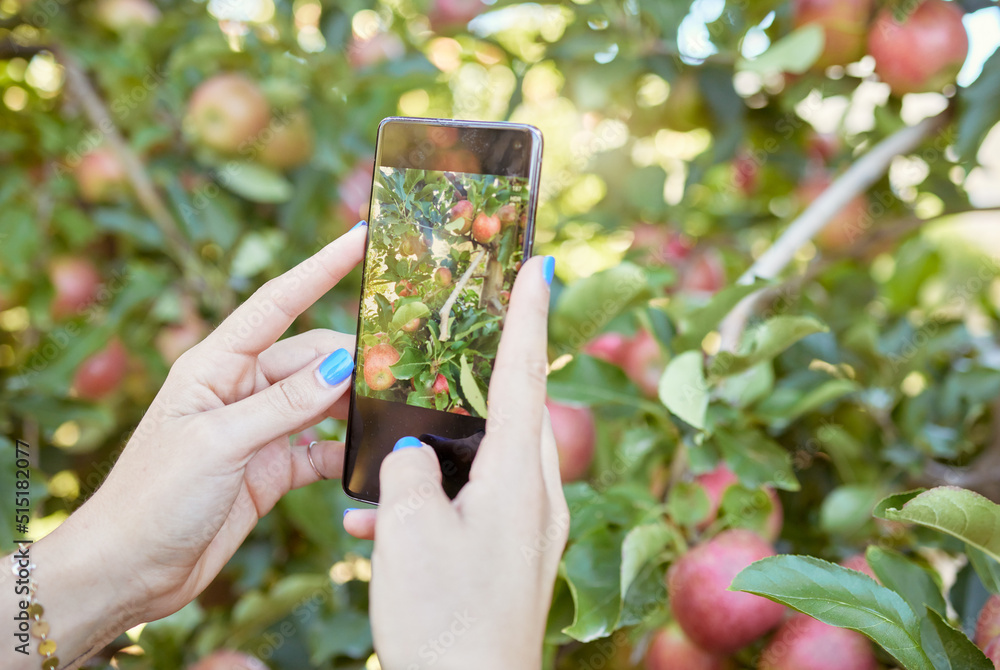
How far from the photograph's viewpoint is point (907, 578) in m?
0.47

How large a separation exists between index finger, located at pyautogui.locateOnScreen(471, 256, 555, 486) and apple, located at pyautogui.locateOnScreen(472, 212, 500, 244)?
83 mm

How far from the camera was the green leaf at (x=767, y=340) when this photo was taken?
537mm

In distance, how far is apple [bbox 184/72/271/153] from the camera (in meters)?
0.93

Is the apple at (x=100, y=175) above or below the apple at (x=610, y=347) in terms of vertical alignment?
above

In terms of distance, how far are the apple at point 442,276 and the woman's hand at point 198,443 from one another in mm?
58

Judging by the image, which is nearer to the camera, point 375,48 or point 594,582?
point 594,582

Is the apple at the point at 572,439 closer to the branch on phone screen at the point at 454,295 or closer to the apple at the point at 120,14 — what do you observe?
the branch on phone screen at the point at 454,295

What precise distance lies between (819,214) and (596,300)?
238 mm

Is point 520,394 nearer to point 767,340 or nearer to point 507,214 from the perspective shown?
point 507,214

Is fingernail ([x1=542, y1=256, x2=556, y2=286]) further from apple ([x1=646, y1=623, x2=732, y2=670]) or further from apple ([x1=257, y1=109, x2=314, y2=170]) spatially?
apple ([x1=257, y1=109, x2=314, y2=170])

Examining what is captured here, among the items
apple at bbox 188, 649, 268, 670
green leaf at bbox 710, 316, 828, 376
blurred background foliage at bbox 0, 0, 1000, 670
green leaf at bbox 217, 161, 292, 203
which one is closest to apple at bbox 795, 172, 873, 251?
blurred background foliage at bbox 0, 0, 1000, 670

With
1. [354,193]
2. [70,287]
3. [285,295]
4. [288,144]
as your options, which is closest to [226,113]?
[288,144]

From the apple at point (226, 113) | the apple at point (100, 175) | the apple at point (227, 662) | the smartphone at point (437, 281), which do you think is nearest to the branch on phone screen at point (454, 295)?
the smartphone at point (437, 281)

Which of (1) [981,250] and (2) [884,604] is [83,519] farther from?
(1) [981,250]
